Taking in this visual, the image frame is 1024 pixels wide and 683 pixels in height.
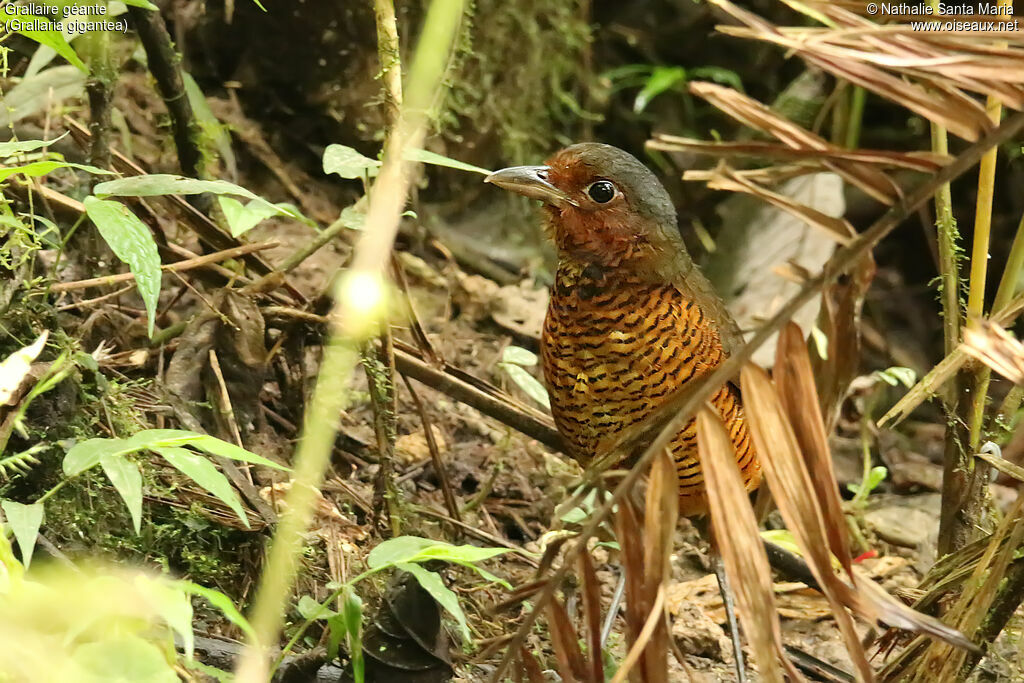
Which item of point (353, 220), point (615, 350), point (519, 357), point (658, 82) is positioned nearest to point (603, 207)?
point (615, 350)

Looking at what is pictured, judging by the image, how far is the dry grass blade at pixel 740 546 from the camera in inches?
60.3

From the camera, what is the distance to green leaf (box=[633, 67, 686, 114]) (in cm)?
510

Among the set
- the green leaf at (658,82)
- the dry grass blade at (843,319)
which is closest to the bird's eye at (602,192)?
the dry grass blade at (843,319)

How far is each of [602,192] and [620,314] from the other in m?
0.40

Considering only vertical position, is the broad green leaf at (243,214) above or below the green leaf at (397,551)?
above

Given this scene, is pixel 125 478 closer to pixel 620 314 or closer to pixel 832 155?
pixel 832 155

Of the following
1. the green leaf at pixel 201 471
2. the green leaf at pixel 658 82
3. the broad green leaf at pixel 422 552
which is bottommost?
the broad green leaf at pixel 422 552

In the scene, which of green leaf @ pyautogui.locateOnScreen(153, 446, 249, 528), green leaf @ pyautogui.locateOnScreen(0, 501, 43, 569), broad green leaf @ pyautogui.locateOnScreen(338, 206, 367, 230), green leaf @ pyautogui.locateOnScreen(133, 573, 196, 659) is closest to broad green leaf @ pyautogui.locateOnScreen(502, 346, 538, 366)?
broad green leaf @ pyautogui.locateOnScreen(338, 206, 367, 230)

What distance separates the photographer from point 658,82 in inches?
203

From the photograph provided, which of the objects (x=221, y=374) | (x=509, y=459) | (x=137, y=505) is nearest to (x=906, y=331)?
(x=509, y=459)

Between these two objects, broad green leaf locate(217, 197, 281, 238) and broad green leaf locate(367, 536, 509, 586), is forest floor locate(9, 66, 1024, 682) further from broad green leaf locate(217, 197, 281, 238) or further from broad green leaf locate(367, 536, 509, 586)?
broad green leaf locate(217, 197, 281, 238)

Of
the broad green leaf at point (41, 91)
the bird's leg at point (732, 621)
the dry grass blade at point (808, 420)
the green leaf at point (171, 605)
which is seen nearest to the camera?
the green leaf at point (171, 605)

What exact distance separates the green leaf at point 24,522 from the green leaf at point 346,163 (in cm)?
110

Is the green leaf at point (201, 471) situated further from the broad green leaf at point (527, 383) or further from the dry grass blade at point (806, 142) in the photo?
the broad green leaf at point (527, 383)
